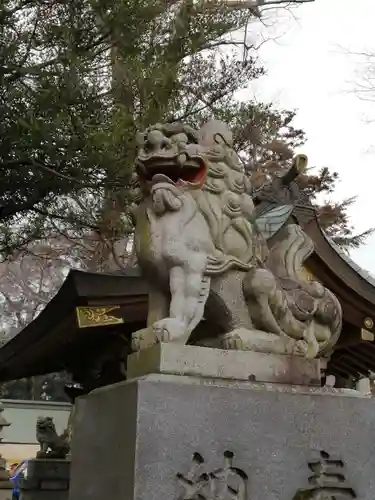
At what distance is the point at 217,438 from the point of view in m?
3.06

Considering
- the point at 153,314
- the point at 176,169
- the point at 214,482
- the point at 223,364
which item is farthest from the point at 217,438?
the point at 176,169

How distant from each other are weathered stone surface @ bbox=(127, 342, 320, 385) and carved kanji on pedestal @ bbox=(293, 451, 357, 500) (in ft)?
1.38

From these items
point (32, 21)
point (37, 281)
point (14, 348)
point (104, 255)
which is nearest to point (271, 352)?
point (32, 21)

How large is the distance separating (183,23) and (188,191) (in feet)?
13.7

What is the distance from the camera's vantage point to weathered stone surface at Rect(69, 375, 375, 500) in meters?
A: 2.93

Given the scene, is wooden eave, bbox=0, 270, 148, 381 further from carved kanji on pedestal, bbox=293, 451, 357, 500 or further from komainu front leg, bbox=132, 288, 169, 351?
carved kanji on pedestal, bbox=293, 451, 357, 500

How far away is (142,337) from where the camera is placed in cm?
336

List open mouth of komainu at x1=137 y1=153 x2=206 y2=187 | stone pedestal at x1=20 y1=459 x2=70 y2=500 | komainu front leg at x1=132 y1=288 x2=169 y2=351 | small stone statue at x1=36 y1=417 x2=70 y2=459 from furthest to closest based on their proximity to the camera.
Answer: small stone statue at x1=36 y1=417 x2=70 y2=459 → stone pedestal at x1=20 y1=459 x2=70 y2=500 → open mouth of komainu at x1=137 y1=153 x2=206 y2=187 → komainu front leg at x1=132 y1=288 x2=169 y2=351

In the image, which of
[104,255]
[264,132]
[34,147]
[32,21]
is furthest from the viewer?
[104,255]

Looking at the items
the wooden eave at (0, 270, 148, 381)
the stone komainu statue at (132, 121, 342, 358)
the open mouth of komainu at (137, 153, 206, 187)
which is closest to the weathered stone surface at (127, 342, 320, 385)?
the stone komainu statue at (132, 121, 342, 358)

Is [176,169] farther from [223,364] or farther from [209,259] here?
[223,364]

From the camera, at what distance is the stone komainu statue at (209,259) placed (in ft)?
11.0

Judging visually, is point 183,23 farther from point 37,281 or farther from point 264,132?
point 37,281

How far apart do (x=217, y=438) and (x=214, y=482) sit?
0.63 ft
